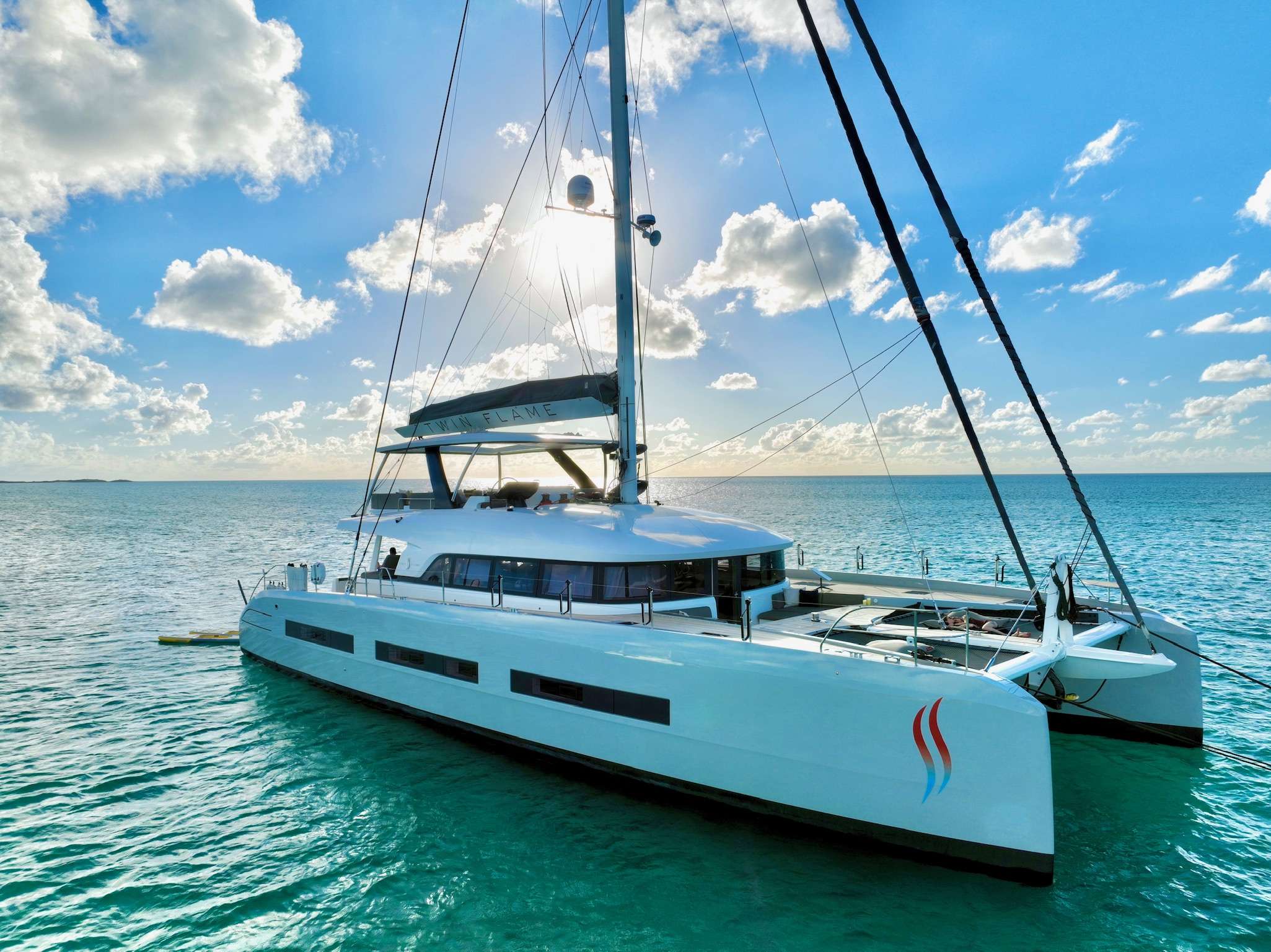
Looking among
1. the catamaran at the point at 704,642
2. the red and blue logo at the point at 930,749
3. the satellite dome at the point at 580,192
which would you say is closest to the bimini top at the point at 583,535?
the catamaran at the point at 704,642

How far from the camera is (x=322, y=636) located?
10578 mm

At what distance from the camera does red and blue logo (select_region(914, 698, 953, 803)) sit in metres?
5.37

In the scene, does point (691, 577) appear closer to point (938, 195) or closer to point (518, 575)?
point (518, 575)

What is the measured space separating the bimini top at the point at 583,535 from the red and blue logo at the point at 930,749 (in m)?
3.35

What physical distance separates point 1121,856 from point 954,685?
2630mm

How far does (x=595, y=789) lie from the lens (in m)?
7.34

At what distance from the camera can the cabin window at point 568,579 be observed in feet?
26.7

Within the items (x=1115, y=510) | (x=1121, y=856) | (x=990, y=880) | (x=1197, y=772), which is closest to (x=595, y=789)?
(x=990, y=880)

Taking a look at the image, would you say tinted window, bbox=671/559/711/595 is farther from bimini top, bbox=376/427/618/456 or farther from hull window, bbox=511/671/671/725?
bimini top, bbox=376/427/618/456

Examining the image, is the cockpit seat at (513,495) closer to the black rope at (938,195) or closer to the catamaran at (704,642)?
the catamaran at (704,642)

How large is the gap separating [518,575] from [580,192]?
230 inches

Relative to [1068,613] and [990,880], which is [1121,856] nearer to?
[990,880]

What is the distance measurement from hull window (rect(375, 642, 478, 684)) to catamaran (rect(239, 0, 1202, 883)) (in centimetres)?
4

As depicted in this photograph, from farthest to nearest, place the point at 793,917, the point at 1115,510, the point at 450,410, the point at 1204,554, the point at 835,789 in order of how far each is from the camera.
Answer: the point at 1115,510 → the point at 1204,554 → the point at 450,410 → the point at 835,789 → the point at 793,917
